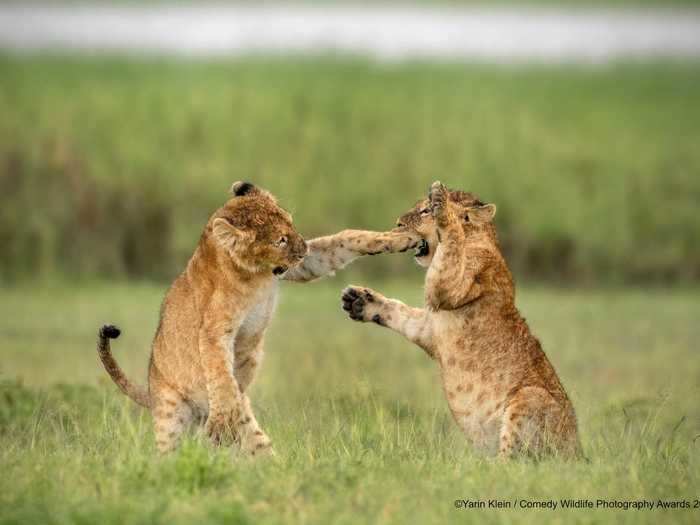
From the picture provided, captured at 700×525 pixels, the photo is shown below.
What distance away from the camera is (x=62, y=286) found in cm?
1697

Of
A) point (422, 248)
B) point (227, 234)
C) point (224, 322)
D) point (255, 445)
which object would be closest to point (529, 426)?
point (422, 248)

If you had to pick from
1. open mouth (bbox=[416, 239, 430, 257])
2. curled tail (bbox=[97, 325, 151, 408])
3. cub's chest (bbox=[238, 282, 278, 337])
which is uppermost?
open mouth (bbox=[416, 239, 430, 257])

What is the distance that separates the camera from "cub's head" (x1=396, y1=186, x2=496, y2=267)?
867 cm

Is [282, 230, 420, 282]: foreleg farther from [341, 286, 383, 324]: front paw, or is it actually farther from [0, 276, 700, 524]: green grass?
[0, 276, 700, 524]: green grass

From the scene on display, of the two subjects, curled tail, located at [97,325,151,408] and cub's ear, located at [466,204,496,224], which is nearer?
curled tail, located at [97,325,151,408]

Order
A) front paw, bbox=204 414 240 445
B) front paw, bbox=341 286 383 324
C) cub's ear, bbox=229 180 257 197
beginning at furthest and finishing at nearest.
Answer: front paw, bbox=341 286 383 324
cub's ear, bbox=229 180 257 197
front paw, bbox=204 414 240 445

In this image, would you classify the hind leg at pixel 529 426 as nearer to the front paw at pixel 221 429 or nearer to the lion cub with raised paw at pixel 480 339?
the lion cub with raised paw at pixel 480 339

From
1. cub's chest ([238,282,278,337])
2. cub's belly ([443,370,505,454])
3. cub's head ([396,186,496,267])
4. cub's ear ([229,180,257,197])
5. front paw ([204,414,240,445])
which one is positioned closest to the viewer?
front paw ([204,414,240,445])

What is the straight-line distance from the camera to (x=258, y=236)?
8.21 m

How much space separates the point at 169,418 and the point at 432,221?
6.00 feet

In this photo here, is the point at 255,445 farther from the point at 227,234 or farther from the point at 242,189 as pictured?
the point at 242,189

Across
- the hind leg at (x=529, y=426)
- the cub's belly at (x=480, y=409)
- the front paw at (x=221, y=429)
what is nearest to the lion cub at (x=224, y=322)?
the front paw at (x=221, y=429)

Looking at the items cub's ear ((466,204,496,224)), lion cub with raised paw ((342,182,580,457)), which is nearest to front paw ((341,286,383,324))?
lion cub with raised paw ((342,182,580,457))

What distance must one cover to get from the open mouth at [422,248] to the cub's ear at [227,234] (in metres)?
1.14
